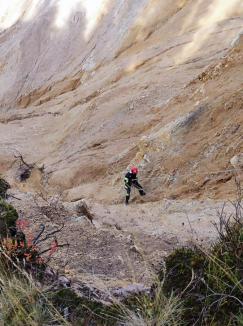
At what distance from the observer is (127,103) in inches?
762

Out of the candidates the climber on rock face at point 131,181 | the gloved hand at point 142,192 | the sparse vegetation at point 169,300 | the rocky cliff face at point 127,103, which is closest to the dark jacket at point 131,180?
the climber on rock face at point 131,181

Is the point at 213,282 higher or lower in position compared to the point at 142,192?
higher

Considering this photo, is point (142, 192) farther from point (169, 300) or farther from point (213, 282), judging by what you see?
point (169, 300)

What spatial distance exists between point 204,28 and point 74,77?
9.47 metres

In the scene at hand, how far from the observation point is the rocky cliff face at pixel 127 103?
13.7 meters

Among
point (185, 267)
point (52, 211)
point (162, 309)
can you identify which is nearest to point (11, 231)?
point (185, 267)

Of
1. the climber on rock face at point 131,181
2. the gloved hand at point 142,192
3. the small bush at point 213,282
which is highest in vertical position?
the small bush at point 213,282

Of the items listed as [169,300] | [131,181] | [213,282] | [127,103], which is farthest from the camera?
[127,103]

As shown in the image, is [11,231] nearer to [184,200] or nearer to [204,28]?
[184,200]

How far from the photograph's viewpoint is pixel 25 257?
3.87 metres

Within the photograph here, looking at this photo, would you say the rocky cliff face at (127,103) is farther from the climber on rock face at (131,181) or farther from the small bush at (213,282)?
the small bush at (213,282)

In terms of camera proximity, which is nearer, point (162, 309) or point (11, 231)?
point (162, 309)

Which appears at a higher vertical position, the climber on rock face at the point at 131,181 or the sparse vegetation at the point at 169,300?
the sparse vegetation at the point at 169,300

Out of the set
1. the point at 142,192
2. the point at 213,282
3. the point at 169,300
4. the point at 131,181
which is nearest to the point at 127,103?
the point at 142,192
